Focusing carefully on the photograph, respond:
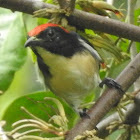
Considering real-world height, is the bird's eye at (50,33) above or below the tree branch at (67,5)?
below

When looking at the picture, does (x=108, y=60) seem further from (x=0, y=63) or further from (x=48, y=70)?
(x=0, y=63)

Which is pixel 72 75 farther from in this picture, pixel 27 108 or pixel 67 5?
pixel 67 5

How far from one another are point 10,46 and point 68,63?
187 mm

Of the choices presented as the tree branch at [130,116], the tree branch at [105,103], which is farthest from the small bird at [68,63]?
the tree branch at [105,103]

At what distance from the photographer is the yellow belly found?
4.34 ft

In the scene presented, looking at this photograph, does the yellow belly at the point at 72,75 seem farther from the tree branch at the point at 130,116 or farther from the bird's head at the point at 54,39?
the tree branch at the point at 130,116

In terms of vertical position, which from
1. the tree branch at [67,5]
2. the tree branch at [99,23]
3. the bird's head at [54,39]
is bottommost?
the bird's head at [54,39]

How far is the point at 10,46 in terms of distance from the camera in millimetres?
1272

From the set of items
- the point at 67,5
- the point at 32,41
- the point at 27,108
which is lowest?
the point at 27,108

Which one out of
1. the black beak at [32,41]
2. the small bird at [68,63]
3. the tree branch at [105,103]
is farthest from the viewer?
the small bird at [68,63]

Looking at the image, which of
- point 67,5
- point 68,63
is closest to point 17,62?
point 68,63

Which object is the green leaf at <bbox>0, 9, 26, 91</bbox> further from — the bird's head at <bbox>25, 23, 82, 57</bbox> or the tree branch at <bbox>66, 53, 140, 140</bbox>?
the tree branch at <bbox>66, 53, 140, 140</bbox>

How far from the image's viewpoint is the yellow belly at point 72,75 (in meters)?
1.32

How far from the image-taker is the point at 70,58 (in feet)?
4.36
